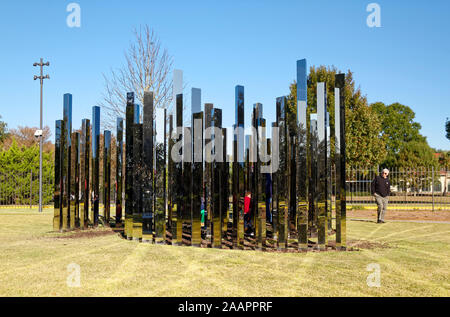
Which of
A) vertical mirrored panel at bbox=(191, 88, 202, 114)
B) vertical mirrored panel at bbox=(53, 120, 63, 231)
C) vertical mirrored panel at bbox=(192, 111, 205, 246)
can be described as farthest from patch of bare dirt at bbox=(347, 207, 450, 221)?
vertical mirrored panel at bbox=(53, 120, 63, 231)

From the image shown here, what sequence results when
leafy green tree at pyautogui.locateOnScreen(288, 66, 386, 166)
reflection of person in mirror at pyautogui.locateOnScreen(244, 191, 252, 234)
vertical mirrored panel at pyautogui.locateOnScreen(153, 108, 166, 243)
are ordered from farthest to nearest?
leafy green tree at pyautogui.locateOnScreen(288, 66, 386, 166) < reflection of person in mirror at pyautogui.locateOnScreen(244, 191, 252, 234) < vertical mirrored panel at pyautogui.locateOnScreen(153, 108, 166, 243)

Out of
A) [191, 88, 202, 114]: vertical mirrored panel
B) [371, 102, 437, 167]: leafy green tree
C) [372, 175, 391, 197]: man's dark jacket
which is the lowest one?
[372, 175, 391, 197]: man's dark jacket

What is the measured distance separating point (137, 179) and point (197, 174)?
1636 millimetres

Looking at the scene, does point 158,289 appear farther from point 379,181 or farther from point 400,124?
point 400,124

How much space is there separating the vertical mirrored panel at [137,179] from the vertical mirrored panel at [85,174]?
307cm

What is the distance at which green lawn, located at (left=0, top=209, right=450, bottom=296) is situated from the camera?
5188 mm

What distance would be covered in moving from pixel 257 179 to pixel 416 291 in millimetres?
4146

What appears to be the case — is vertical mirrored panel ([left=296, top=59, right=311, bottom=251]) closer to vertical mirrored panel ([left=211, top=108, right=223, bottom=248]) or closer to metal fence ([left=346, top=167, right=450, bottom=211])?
vertical mirrored panel ([left=211, top=108, right=223, bottom=248])

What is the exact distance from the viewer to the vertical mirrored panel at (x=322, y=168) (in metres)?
8.58

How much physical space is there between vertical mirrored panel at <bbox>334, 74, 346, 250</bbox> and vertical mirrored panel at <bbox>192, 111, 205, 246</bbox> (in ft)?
9.53

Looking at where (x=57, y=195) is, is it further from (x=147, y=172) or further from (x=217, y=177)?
(x=217, y=177)

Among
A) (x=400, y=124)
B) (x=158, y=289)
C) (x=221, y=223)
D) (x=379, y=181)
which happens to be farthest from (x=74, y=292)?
(x=400, y=124)

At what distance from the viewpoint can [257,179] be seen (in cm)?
878

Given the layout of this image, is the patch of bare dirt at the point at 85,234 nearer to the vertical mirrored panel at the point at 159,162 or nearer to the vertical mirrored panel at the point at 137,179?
the vertical mirrored panel at the point at 137,179
